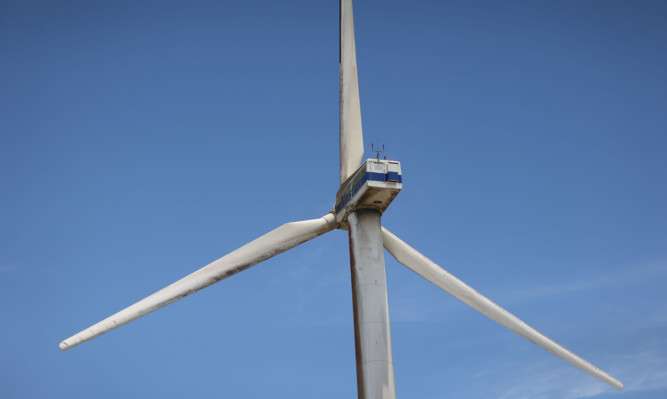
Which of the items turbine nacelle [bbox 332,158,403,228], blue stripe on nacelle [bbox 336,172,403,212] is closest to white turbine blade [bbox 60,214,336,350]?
turbine nacelle [bbox 332,158,403,228]

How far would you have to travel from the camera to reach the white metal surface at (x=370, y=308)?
1438 inches

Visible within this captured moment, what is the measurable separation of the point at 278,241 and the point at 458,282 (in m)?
11.6

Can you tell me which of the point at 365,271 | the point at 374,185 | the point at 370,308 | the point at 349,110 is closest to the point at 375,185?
the point at 374,185

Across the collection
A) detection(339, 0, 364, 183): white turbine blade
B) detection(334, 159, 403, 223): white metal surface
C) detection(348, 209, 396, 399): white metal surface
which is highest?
detection(339, 0, 364, 183): white turbine blade

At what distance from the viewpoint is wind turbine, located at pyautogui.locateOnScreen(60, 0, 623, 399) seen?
1453 inches

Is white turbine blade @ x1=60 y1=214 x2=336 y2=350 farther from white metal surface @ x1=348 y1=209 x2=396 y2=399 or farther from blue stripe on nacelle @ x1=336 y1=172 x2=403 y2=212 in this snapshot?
blue stripe on nacelle @ x1=336 y1=172 x2=403 y2=212

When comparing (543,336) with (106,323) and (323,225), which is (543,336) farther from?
(106,323)

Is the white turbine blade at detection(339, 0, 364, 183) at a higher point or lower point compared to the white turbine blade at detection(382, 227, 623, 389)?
higher

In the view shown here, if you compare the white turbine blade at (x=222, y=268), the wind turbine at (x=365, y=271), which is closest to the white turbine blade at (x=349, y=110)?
the wind turbine at (x=365, y=271)

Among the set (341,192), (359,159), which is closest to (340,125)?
(359,159)

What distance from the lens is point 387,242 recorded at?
43.3 meters

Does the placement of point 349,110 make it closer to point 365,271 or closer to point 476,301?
point 365,271

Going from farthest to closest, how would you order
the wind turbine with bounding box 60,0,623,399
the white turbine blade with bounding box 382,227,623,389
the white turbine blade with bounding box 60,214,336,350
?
the white turbine blade with bounding box 382,227,623,389 → the wind turbine with bounding box 60,0,623,399 → the white turbine blade with bounding box 60,214,336,350

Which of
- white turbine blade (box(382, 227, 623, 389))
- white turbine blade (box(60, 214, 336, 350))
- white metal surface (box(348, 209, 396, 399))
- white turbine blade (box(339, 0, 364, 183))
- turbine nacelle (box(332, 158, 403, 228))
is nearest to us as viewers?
white turbine blade (box(60, 214, 336, 350))
